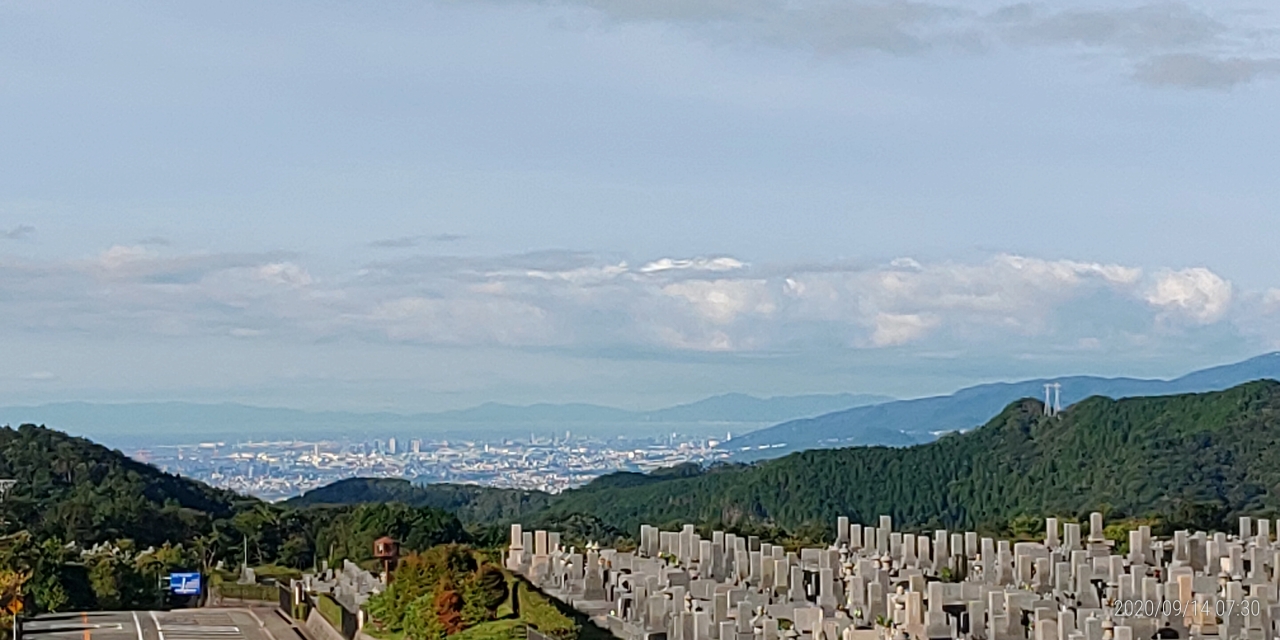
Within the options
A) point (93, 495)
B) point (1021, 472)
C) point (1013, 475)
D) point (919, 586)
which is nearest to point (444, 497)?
point (93, 495)

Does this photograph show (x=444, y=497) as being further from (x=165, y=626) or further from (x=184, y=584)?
(x=165, y=626)

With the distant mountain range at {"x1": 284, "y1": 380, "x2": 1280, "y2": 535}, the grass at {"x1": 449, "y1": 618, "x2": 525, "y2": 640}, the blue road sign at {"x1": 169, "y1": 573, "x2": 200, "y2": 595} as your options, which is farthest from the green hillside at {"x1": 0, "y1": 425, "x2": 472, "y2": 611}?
the grass at {"x1": 449, "y1": 618, "x2": 525, "y2": 640}

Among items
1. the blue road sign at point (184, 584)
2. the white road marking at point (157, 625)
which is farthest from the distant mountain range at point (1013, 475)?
the white road marking at point (157, 625)

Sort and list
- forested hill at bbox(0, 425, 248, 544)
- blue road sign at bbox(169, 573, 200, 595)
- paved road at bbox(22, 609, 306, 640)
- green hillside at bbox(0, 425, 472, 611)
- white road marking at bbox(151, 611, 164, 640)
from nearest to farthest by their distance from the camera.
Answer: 1. paved road at bbox(22, 609, 306, 640)
2. white road marking at bbox(151, 611, 164, 640)
3. green hillside at bbox(0, 425, 472, 611)
4. blue road sign at bbox(169, 573, 200, 595)
5. forested hill at bbox(0, 425, 248, 544)

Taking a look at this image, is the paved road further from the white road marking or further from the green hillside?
the green hillside

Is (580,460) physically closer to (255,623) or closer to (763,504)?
(763,504)

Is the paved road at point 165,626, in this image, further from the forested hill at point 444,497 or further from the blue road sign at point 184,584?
the forested hill at point 444,497
